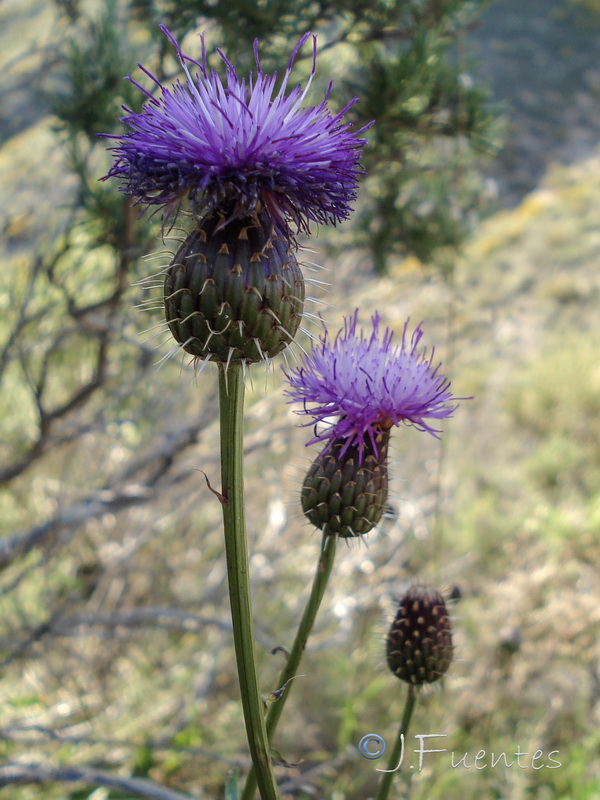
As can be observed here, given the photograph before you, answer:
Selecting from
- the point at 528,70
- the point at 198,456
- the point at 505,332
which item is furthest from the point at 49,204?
the point at 528,70

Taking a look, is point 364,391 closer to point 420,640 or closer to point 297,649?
point 297,649

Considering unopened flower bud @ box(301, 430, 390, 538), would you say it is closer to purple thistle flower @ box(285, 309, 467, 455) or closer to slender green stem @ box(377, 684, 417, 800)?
purple thistle flower @ box(285, 309, 467, 455)

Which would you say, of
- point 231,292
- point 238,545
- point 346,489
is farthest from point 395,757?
point 231,292

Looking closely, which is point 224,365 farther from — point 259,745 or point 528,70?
point 528,70

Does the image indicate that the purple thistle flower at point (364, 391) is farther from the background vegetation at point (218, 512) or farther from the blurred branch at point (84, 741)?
the blurred branch at point (84, 741)

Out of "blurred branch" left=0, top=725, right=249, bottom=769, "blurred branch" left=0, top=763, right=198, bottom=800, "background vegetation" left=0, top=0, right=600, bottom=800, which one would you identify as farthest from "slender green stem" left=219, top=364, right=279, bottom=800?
"blurred branch" left=0, top=725, right=249, bottom=769

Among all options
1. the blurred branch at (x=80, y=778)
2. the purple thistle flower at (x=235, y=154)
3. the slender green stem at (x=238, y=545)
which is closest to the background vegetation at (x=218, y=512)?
the blurred branch at (x=80, y=778)

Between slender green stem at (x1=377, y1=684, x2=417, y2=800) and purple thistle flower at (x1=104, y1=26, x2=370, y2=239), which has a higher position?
purple thistle flower at (x1=104, y1=26, x2=370, y2=239)
